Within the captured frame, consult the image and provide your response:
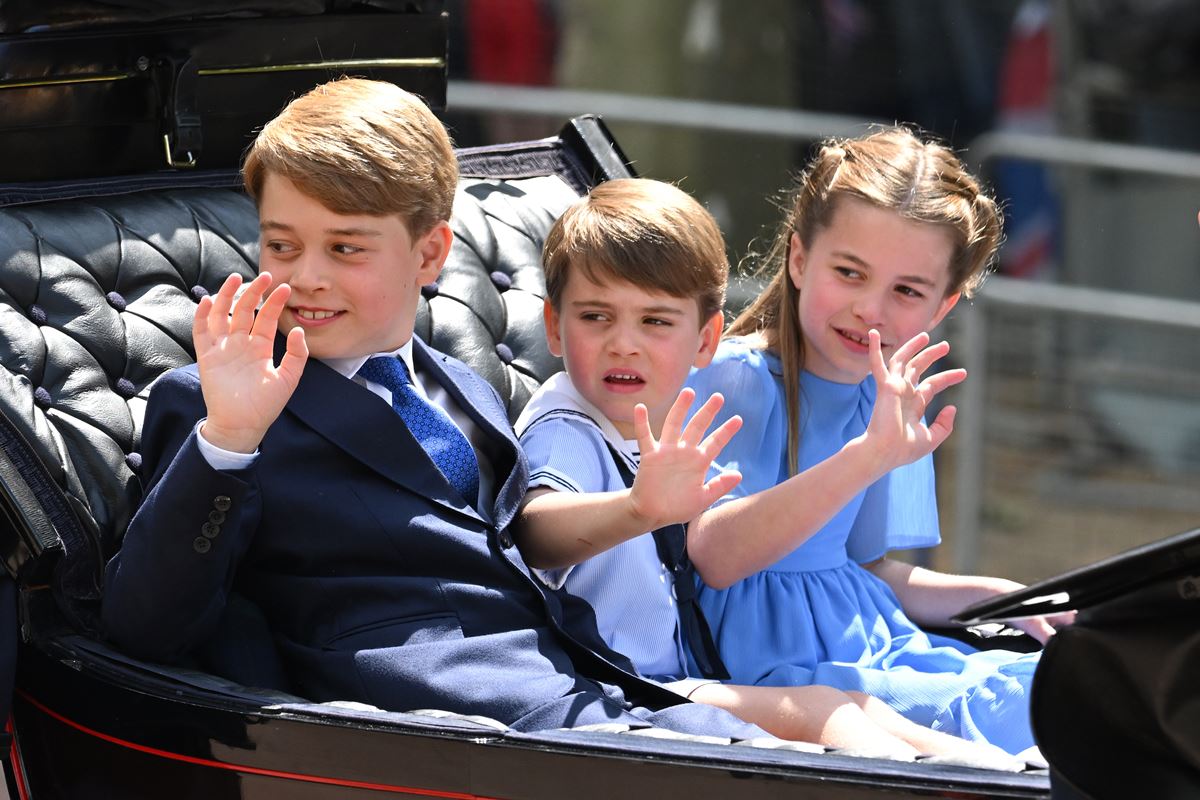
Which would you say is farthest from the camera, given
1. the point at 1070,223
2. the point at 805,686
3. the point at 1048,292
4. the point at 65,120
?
the point at 1070,223

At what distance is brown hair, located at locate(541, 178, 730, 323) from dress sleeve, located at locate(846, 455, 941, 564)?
473 mm

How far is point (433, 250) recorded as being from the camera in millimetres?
2312

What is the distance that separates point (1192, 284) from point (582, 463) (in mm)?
5053

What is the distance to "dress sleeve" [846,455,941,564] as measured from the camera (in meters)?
2.66

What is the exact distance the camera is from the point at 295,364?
1.97 meters

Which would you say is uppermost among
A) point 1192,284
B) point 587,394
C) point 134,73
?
point 134,73

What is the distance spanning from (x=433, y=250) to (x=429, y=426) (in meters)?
0.24

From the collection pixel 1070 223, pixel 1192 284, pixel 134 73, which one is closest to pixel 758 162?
pixel 1070 223

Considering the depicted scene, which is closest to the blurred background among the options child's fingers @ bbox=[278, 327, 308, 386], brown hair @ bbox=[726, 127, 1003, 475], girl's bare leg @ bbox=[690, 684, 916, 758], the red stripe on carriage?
brown hair @ bbox=[726, 127, 1003, 475]

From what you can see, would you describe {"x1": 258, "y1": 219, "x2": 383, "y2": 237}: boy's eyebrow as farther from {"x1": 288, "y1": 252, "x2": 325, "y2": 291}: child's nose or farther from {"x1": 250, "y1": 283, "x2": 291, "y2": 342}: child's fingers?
{"x1": 250, "y1": 283, "x2": 291, "y2": 342}: child's fingers

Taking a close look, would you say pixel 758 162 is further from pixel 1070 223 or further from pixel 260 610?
pixel 260 610

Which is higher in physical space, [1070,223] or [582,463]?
[582,463]

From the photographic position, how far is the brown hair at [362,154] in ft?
6.94

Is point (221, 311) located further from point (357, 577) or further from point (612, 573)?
point (612, 573)
